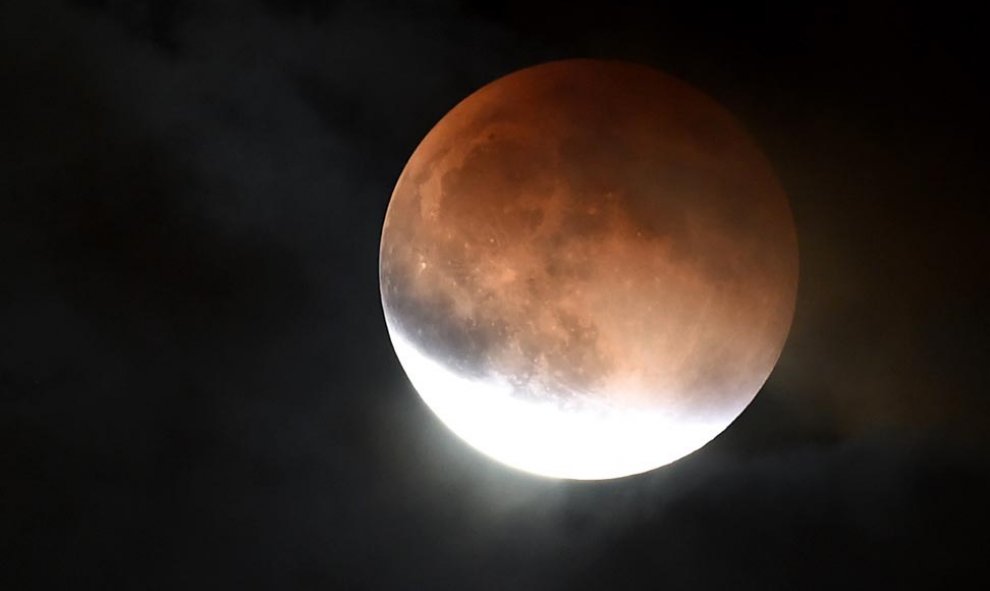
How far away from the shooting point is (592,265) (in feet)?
8.71

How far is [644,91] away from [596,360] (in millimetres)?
866

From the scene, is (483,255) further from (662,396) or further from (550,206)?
(662,396)

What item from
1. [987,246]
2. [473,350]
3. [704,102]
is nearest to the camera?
[473,350]

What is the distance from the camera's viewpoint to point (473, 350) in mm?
2838

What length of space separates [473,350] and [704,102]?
111cm

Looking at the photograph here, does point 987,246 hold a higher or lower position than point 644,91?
higher

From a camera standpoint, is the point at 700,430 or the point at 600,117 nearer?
the point at 600,117

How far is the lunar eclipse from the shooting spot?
268 cm

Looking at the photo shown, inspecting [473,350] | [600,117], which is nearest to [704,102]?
[600,117]

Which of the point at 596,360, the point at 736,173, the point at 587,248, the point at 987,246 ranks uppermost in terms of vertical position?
the point at 987,246

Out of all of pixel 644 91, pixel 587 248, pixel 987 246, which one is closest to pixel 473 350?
pixel 587 248

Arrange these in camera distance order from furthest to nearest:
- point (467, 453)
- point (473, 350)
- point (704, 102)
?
point (467, 453)
point (704, 102)
point (473, 350)

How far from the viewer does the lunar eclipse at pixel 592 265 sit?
2.68 metres

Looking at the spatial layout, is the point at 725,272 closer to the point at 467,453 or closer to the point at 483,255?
the point at 483,255
